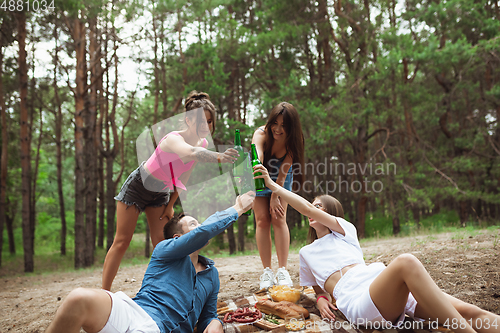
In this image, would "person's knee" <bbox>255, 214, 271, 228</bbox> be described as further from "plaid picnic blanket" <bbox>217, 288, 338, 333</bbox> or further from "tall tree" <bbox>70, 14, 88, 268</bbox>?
"tall tree" <bbox>70, 14, 88, 268</bbox>

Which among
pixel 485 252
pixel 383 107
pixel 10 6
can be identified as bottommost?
pixel 485 252

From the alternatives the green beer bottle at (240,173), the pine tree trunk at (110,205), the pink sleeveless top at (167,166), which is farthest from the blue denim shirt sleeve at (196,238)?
the pine tree trunk at (110,205)

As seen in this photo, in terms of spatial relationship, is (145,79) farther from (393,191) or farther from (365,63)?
(393,191)

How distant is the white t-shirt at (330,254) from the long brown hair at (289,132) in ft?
2.92

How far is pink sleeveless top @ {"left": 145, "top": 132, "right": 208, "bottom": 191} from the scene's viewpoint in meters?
2.76

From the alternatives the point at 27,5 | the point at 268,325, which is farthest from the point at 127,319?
the point at 27,5

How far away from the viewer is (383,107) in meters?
11.4

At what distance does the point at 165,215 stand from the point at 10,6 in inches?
340

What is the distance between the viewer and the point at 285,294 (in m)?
3.04

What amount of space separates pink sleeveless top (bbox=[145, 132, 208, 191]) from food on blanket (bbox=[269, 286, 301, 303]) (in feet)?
4.63

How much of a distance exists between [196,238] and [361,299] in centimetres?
119

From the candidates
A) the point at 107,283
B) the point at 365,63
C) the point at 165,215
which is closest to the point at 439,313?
the point at 165,215

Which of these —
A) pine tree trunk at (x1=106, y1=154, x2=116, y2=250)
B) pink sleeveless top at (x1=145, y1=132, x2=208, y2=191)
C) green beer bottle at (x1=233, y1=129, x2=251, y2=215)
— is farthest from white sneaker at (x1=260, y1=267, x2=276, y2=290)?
pine tree trunk at (x1=106, y1=154, x2=116, y2=250)

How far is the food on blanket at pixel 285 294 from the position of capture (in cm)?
304
